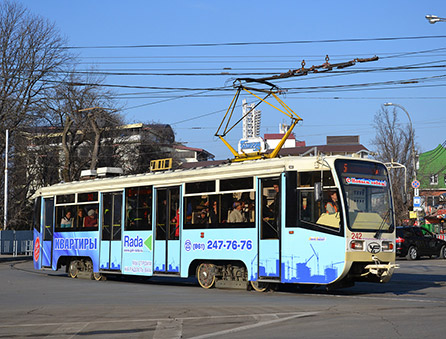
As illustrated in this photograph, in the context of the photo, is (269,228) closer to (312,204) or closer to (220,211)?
(312,204)

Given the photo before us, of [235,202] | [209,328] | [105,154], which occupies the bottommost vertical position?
[209,328]

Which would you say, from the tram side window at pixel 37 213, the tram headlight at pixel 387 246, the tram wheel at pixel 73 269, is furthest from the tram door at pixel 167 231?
the tram side window at pixel 37 213

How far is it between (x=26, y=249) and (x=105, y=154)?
52.6 ft

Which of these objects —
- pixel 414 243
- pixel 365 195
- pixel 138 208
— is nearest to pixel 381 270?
pixel 365 195

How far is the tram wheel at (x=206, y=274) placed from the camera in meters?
17.4

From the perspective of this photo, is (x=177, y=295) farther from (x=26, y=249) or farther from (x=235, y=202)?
(x=26, y=249)

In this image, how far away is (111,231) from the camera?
Answer: 20766 mm

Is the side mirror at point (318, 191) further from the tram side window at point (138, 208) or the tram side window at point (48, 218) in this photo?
the tram side window at point (48, 218)

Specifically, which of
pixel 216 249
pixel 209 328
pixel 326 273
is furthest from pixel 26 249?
pixel 209 328

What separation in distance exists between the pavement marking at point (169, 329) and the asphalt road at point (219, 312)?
1 centimetres

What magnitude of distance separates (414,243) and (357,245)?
20.5 m

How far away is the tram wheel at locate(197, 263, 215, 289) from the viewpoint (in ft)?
57.1

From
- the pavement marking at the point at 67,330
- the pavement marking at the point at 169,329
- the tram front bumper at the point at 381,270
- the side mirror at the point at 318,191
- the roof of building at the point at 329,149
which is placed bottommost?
the pavement marking at the point at 67,330

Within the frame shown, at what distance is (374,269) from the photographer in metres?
14.9
